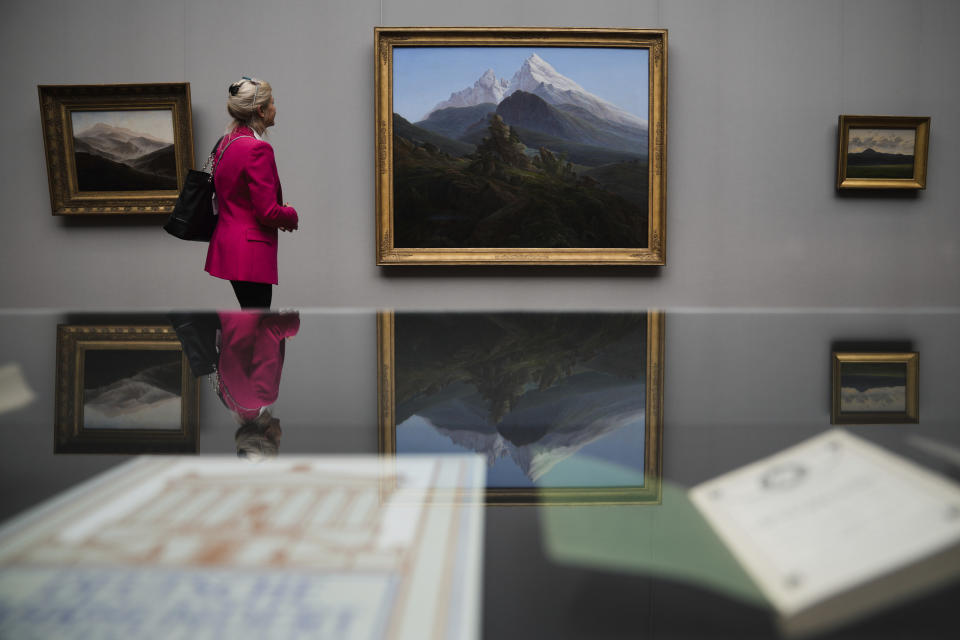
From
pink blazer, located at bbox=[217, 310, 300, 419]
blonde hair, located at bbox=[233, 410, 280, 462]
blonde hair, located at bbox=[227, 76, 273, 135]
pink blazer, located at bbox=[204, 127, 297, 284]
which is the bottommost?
blonde hair, located at bbox=[233, 410, 280, 462]

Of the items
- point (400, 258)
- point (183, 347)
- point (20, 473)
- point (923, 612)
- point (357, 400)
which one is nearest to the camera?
point (923, 612)

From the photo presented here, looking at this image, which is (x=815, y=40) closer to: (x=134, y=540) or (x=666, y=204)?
(x=666, y=204)

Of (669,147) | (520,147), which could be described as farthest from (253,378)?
(669,147)

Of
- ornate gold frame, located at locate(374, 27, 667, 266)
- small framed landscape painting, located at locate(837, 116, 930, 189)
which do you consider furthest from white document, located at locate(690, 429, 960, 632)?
small framed landscape painting, located at locate(837, 116, 930, 189)

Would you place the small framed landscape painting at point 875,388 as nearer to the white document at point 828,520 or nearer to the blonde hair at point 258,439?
the white document at point 828,520

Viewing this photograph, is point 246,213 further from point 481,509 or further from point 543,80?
point 481,509

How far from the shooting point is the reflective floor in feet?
0.98

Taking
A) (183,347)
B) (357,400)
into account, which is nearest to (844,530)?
(357,400)

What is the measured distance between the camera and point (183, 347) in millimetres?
1250

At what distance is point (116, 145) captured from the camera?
5.37 m

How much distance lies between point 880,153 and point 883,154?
0.09 feet

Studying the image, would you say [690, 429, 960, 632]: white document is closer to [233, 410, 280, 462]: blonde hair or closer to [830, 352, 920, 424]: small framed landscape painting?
[830, 352, 920, 424]: small framed landscape painting

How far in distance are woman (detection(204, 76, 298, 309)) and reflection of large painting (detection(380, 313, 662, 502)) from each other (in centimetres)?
211

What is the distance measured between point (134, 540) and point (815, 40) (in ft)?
21.3
